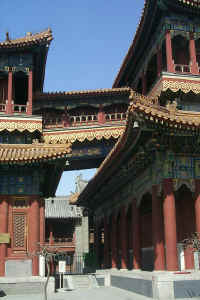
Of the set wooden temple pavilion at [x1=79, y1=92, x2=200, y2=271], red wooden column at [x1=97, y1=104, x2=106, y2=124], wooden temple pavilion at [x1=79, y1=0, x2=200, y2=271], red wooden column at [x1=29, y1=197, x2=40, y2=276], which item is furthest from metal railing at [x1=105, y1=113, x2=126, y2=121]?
red wooden column at [x1=29, y1=197, x2=40, y2=276]

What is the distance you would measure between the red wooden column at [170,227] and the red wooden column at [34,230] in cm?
Result: 638

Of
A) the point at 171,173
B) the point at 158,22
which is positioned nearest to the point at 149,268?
the point at 171,173

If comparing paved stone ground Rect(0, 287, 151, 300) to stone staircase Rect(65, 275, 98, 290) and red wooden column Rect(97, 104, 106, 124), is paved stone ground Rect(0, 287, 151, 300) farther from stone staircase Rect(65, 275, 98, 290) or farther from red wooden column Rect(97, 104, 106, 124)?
red wooden column Rect(97, 104, 106, 124)

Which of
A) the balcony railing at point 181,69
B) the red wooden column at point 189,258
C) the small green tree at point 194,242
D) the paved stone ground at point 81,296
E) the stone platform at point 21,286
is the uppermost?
the balcony railing at point 181,69

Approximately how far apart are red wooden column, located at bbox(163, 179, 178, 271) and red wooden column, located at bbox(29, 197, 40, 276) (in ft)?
20.9

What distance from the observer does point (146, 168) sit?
59.0 ft

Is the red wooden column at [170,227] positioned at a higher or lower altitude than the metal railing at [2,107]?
lower

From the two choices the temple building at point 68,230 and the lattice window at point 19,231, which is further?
the temple building at point 68,230

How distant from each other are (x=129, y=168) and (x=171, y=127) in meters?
5.04

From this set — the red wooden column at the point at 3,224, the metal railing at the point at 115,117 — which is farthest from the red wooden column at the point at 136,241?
the metal railing at the point at 115,117

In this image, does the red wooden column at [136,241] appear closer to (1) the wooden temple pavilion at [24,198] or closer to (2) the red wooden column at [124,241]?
(2) the red wooden column at [124,241]

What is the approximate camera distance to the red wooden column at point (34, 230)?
18.4 metres

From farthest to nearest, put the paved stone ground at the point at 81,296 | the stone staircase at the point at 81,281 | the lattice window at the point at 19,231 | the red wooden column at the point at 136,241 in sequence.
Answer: the stone staircase at the point at 81,281 → the red wooden column at the point at 136,241 → the lattice window at the point at 19,231 → the paved stone ground at the point at 81,296

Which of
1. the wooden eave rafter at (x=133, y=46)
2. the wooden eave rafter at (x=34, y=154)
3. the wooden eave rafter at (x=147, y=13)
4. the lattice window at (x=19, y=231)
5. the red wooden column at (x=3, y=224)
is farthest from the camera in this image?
the wooden eave rafter at (x=133, y=46)
